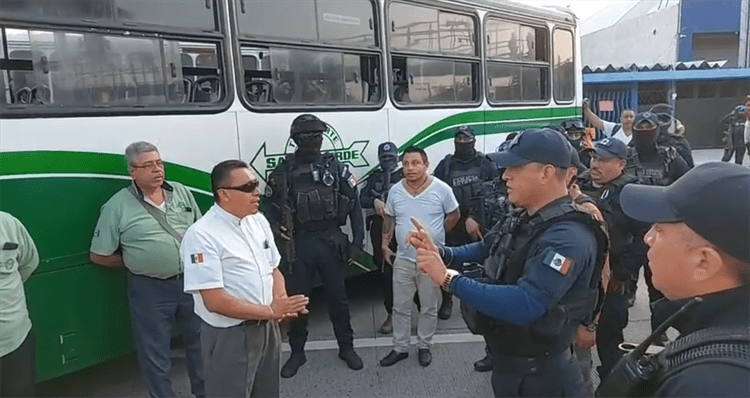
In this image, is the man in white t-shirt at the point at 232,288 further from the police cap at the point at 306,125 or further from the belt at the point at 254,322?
the police cap at the point at 306,125

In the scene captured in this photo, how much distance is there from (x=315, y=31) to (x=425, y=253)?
281 centimetres

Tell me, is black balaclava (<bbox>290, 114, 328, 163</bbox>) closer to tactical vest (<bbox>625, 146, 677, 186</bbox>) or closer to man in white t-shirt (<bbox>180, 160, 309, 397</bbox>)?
man in white t-shirt (<bbox>180, 160, 309, 397</bbox>)

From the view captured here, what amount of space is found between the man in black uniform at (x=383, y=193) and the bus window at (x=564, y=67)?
364 centimetres

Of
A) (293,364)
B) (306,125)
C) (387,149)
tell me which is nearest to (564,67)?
(387,149)

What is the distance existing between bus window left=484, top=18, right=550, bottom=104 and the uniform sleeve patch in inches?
177

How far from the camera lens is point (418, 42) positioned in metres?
5.25

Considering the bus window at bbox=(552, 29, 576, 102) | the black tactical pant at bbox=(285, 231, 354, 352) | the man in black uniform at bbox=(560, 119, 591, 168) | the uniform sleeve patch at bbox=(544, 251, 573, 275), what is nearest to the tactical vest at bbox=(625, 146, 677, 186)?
the man in black uniform at bbox=(560, 119, 591, 168)

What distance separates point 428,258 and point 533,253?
382 millimetres

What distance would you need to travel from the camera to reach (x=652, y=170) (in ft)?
13.8

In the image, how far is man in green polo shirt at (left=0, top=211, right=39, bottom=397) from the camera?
2.63m

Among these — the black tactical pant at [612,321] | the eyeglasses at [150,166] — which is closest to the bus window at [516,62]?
the black tactical pant at [612,321]

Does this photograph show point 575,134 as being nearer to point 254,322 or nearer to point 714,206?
point 254,322

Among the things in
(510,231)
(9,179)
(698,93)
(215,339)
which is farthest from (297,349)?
(698,93)

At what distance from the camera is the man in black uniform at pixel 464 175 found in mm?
4922
